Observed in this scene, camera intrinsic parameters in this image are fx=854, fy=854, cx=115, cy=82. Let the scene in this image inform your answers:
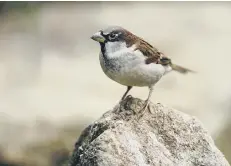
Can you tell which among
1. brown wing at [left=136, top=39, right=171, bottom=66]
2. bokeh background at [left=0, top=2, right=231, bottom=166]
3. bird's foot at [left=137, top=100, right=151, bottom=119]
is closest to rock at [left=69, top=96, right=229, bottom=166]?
bird's foot at [left=137, top=100, right=151, bottom=119]

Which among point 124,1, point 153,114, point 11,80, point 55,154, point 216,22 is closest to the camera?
point 153,114

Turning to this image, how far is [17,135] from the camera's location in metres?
7.89

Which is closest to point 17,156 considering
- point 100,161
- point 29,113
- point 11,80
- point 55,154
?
point 55,154

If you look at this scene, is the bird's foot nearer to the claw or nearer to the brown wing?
the claw

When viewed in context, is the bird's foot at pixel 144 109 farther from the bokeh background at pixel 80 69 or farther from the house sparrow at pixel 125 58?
the bokeh background at pixel 80 69

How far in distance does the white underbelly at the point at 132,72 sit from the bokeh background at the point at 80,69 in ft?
9.24

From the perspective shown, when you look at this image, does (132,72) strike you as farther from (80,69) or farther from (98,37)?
(80,69)

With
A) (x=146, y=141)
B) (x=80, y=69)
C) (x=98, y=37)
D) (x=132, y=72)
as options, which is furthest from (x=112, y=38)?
(x=80, y=69)

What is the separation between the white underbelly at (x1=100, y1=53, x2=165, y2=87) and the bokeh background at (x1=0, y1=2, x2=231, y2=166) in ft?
9.24

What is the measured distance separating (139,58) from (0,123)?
385 centimetres

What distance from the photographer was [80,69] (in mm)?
9242

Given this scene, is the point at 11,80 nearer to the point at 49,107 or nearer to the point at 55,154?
the point at 49,107

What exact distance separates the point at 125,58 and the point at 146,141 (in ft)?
1.66

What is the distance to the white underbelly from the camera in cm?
436
